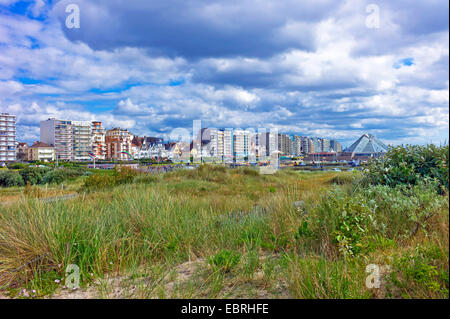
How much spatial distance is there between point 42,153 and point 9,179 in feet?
18.8

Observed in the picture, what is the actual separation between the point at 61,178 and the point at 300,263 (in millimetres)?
19733

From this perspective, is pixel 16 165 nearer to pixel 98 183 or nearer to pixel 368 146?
pixel 98 183

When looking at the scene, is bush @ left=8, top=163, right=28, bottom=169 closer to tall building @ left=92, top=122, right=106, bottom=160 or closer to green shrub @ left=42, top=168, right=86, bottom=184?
green shrub @ left=42, top=168, right=86, bottom=184

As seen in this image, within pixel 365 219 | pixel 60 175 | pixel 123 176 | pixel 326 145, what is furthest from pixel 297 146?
pixel 365 219

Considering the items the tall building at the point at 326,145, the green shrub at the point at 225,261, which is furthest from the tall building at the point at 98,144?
the green shrub at the point at 225,261

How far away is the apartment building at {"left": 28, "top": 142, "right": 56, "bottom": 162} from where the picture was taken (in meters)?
22.7

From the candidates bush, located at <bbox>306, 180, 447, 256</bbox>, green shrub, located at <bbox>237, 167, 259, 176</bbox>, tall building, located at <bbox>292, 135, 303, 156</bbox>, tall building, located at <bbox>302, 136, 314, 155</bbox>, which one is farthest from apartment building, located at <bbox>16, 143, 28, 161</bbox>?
tall building, located at <bbox>302, 136, 314, 155</bbox>

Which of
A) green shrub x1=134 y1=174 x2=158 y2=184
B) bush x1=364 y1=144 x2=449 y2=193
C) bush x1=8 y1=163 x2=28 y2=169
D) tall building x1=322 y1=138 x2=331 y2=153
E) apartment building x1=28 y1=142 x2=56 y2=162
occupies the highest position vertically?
tall building x1=322 y1=138 x2=331 y2=153

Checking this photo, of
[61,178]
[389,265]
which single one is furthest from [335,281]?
[61,178]

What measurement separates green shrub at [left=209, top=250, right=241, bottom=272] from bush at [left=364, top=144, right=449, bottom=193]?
4.17m

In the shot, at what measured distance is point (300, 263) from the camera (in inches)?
149

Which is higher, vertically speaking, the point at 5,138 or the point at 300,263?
the point at 5,138

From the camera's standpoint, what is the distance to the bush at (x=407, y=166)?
21.3 feet

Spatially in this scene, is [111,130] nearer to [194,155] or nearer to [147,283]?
[194,155]
